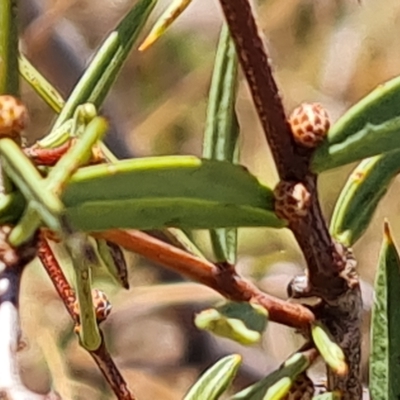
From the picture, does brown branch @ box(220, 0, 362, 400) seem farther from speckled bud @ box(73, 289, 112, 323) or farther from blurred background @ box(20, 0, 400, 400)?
blurred background @ box(20, 0, 400, 400)

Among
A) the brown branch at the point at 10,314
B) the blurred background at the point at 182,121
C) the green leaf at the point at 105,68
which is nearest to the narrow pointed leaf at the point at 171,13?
the green leaf at the point at 105,68

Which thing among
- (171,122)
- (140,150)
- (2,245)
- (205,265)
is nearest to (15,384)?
(2,245)

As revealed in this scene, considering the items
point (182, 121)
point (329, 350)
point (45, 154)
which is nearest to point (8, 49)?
point (45, 154)

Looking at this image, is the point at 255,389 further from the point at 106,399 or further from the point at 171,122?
the point at 171,122

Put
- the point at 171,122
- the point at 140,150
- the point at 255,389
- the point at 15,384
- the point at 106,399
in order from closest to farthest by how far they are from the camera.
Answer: the point at 15,384, the point at 255,389, the point at 106,399, the point at 140,150, the point at 171,122

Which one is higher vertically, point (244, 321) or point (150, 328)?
point (244, 321)
